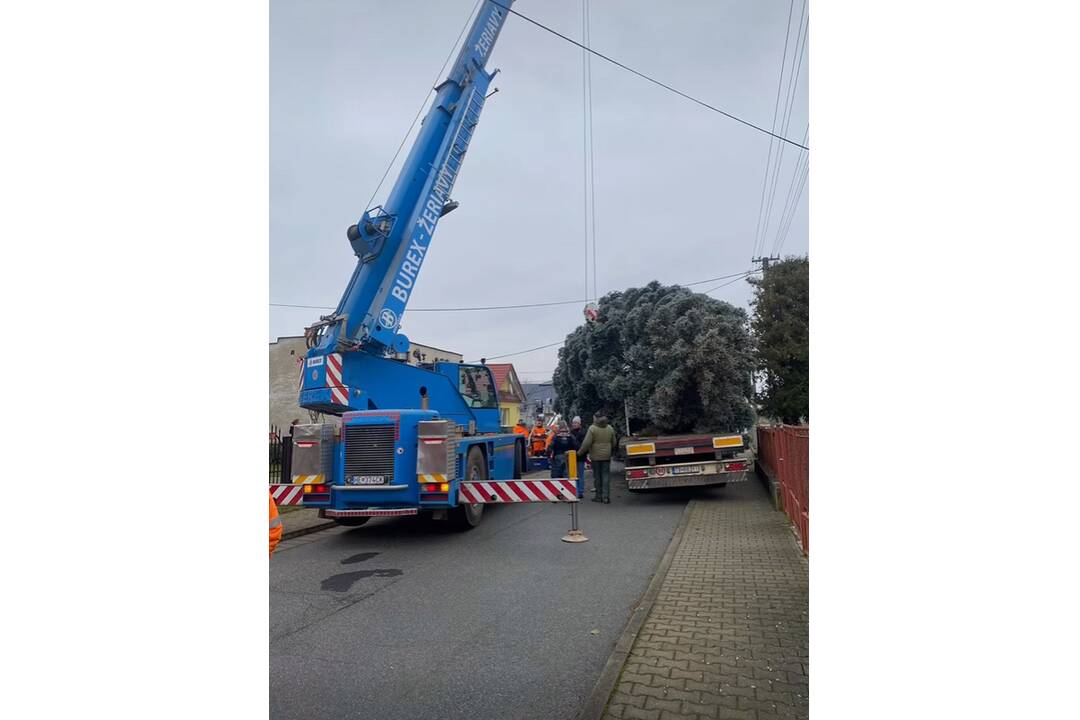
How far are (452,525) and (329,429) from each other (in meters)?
2.23

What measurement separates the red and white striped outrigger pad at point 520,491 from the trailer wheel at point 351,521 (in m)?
1.55

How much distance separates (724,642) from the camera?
13.9 feet

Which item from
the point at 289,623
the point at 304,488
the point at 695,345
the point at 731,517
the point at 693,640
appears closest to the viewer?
the point at 693,640

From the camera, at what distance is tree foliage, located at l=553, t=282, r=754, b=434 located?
11.9m

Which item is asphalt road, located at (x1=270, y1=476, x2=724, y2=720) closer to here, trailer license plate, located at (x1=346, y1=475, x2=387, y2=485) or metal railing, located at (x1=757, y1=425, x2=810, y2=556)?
trailer license plate, located at (x1=346, y1=475, x2=387, y2=485)

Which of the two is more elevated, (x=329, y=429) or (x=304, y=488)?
(x=329, y=429)

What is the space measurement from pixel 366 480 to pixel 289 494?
41.3 inches

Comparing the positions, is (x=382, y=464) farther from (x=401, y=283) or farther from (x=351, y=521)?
(x=401, y=283)

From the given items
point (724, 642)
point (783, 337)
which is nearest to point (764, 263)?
point (783, 337)

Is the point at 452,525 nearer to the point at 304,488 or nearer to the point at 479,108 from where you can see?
the point at 304,488

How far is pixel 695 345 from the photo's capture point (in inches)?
468

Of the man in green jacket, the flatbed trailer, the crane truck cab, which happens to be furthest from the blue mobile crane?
the flatbed trailer

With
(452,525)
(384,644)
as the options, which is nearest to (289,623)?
(384,644)

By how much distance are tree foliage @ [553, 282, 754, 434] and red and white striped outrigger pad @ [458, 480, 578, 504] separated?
15.3ft
